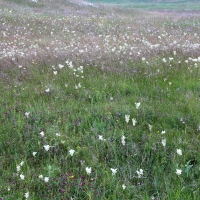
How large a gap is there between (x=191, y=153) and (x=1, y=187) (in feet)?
9.31

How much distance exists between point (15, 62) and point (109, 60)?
123 inches

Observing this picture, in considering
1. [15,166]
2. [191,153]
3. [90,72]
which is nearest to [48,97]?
[90,72]

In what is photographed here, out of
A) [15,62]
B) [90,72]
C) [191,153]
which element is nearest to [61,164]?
[191,153]

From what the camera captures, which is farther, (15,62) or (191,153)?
(15,62)

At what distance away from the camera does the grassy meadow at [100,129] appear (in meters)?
3.76

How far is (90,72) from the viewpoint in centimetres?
828

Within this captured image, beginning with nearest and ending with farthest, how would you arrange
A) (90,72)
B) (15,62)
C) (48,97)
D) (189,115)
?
1. (189,115)
2. (48,97)
3. (90,72)
4. (15,62)

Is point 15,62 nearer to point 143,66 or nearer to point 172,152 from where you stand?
point 143,66

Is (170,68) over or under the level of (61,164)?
over

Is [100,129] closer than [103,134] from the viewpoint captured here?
No

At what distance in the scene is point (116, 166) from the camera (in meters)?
4.20

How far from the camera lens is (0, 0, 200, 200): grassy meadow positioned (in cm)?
376

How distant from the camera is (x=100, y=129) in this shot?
16.8 ft

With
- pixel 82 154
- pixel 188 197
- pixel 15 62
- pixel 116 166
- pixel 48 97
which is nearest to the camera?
pixel 188 197
